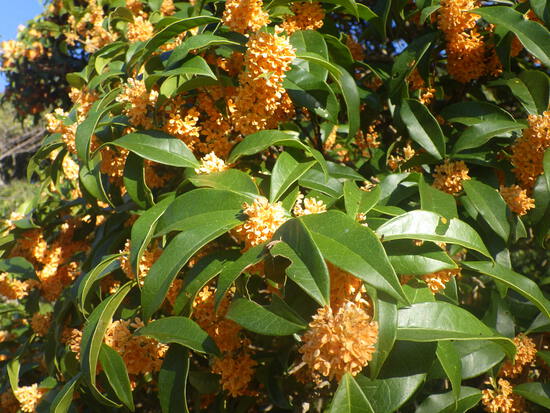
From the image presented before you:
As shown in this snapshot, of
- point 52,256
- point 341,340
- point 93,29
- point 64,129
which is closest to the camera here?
point 341,340

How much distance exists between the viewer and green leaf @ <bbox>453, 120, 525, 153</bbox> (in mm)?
1459

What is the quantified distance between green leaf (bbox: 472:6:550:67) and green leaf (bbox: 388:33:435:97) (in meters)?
0.19

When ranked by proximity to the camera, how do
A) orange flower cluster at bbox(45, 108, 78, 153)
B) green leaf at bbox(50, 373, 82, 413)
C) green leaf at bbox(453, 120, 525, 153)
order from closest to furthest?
green leaf at bbox(50, 373, 82, 413) < green leaf at bbox(453, 120, 525, 153) < orange flower cluster at bbox(45, 108, 78, 153)

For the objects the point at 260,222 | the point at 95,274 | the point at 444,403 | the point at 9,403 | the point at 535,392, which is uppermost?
the point at 260,222

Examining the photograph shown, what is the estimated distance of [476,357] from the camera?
4.28 ft

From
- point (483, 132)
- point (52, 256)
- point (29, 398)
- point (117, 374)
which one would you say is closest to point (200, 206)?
point (117, 374)

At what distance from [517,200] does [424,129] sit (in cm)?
35

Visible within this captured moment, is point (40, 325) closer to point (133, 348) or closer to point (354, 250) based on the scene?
point (133, 348)

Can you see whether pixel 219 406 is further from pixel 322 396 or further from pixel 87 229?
pixel 87 229

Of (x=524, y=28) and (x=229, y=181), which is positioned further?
(x=524, y=28)

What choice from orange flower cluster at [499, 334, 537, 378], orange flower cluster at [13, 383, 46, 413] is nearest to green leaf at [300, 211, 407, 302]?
orange flower cluster at [499, 334, 537, 378]

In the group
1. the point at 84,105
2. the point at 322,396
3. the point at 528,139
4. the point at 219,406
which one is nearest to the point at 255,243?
the point at 322,396

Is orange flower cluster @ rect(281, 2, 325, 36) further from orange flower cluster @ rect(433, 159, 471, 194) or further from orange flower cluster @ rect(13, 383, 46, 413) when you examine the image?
orange flower cluster @ rect(13, 383, 46, 413)

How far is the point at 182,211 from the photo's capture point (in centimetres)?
113
